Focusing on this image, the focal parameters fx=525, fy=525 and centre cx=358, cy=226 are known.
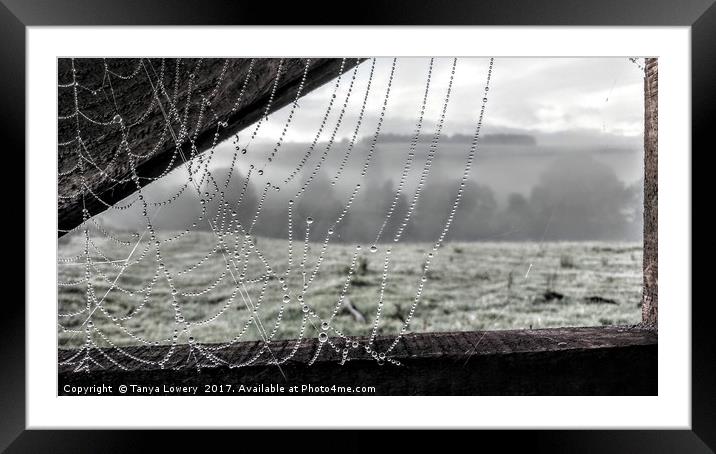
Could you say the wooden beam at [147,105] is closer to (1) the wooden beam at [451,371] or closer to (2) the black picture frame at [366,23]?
(2) the black picture frame at [366,23]

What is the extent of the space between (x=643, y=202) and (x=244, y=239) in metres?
1.25

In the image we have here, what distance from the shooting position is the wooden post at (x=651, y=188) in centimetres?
154

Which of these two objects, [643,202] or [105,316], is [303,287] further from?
[643,202]

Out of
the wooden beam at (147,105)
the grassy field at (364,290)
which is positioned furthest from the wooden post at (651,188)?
the wooden beam at (147,105)

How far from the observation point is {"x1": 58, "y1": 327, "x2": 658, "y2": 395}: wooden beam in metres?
1.45

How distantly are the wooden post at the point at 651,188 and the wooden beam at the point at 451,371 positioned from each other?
20 cm

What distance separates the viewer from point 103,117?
161 cm

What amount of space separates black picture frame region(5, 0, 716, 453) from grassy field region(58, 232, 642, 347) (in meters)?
0.28

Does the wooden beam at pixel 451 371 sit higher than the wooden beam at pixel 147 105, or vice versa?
the wooden beam at pixel 147 105

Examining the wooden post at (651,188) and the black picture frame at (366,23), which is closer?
the black picture frame at (366,23)

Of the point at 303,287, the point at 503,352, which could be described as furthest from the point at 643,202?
the point at 303,287

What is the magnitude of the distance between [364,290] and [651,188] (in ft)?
3.57

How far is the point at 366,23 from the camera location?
52.6 inches

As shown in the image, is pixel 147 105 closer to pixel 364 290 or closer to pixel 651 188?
pixel 364 290
